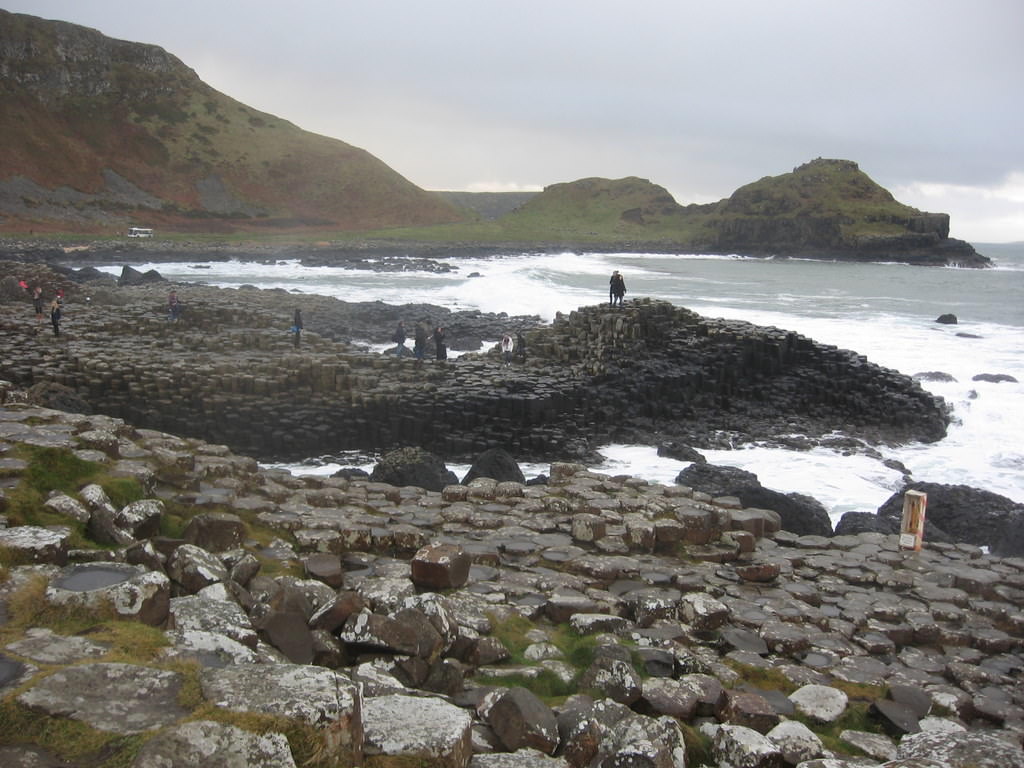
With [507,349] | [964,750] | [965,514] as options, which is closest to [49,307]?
[507,349]

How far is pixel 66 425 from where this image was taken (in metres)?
7.77

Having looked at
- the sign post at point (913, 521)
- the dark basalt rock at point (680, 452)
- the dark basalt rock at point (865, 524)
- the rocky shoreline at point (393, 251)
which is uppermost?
the rocky shoreline at point (393, 251)

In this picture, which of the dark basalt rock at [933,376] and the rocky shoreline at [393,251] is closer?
the dark basalt rock at [933,376]

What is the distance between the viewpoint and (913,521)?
8953 millimetres

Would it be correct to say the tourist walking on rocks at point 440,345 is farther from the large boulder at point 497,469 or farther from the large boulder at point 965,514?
the large boulder at point 965,514

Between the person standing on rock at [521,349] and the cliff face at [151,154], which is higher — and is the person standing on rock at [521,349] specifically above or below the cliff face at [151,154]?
below

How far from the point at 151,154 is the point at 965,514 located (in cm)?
10226

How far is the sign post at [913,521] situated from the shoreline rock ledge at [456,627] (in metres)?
0.18

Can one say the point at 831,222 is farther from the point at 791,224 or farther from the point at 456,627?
the point at 456,627

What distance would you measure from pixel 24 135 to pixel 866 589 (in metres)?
99.2

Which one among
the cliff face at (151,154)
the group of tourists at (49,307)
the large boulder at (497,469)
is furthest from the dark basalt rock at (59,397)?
the cliff face at (151,154)

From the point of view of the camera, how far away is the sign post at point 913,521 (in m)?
8.91

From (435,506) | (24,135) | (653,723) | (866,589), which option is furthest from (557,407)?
(24,135)

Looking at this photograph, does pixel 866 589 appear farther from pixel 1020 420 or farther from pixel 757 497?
pixel 1020 420
